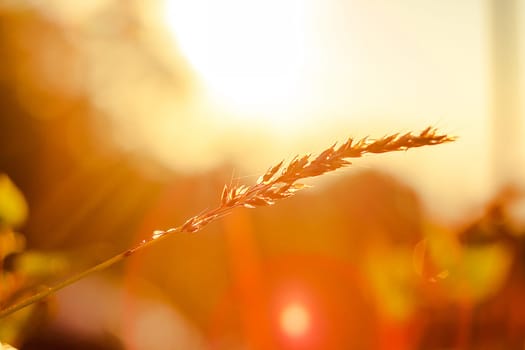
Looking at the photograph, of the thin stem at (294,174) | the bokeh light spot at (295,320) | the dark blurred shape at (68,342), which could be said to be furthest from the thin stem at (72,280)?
the bokeh light spot at (295,320)

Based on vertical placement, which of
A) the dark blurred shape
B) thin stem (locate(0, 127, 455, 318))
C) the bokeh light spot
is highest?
the bokeh light spot

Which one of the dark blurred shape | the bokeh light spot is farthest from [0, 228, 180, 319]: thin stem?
the bokeh light spot

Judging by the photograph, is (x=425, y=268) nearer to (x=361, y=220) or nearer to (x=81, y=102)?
(x=81, y=102)

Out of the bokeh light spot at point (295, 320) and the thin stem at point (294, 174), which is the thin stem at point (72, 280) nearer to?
the thin stem at point (294, 174)

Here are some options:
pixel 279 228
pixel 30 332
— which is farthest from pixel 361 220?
pixel 30 332

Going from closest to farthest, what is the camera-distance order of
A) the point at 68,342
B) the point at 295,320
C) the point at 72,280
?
the point at 72,280, the point at 68,342, the point at 295,320

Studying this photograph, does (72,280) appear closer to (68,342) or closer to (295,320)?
(68,342)

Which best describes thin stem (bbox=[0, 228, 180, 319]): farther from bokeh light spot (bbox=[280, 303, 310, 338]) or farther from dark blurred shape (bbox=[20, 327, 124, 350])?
bokeh light spot (bbox=[280, 303, 310, 338])

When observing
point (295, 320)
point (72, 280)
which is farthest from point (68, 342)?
point (72, 280)
